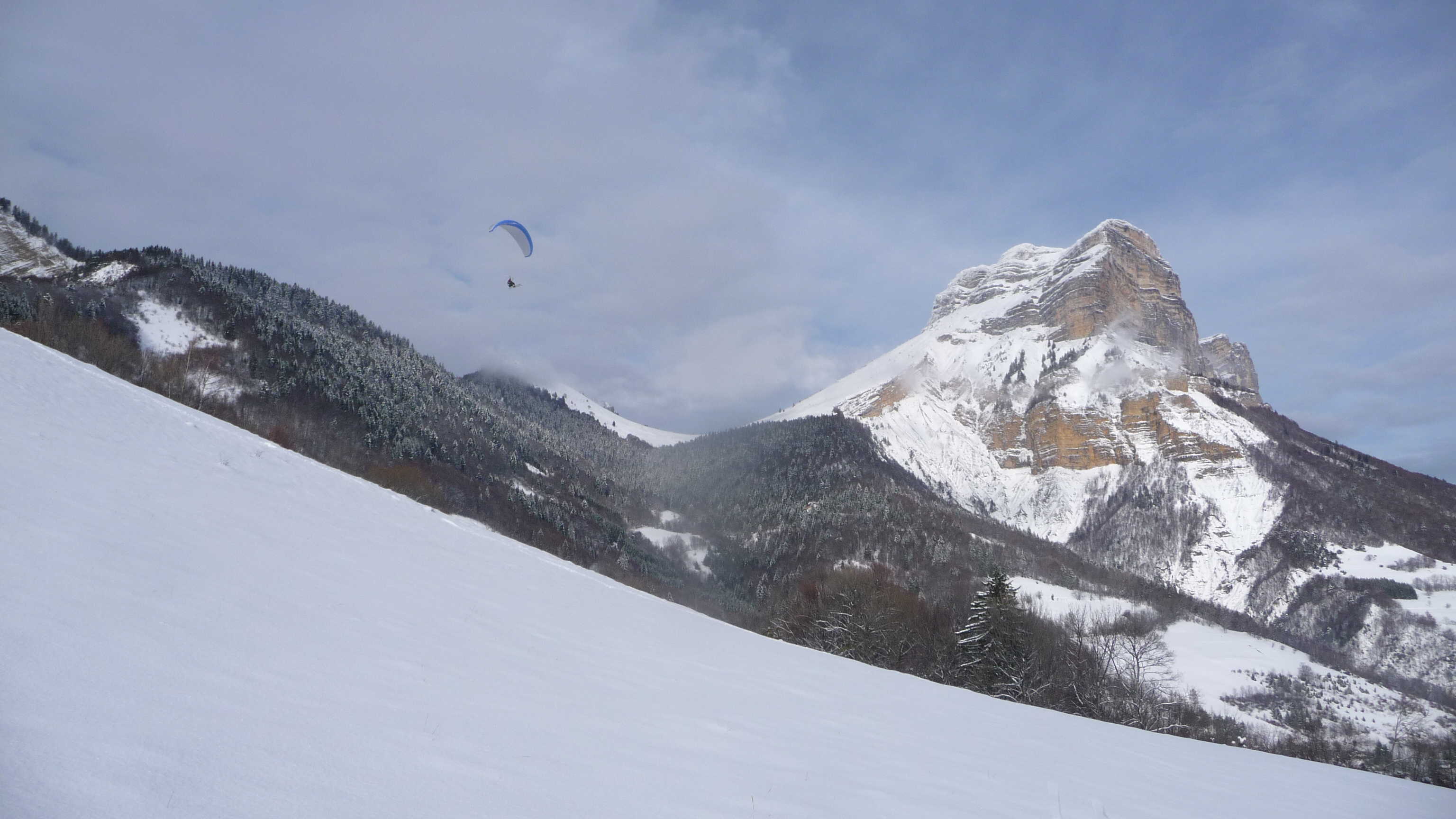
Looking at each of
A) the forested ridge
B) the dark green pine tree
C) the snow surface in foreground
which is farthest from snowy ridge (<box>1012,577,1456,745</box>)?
the dark green pine tree

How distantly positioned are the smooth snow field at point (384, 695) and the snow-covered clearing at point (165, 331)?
95955mm

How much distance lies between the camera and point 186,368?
3337 inches

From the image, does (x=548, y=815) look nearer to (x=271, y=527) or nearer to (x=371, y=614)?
(x=371, y=614)

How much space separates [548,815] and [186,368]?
10677 centimetres

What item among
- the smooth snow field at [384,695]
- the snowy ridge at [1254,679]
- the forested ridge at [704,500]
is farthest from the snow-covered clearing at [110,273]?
the snowy ridge at [1254,679]

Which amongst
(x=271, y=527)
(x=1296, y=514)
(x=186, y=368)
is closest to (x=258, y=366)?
(x=186, y=368)

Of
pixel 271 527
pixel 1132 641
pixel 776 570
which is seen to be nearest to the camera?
pixel 271 527

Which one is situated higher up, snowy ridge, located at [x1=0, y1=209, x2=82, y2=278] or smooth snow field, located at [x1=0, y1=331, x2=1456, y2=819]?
snowy ridge, located at [x1=0, y1=209, x2=82, y2=278]

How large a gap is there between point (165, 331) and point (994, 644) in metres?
109

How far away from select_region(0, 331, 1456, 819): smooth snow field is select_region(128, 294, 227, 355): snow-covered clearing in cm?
9596

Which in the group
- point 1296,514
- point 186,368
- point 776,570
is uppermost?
point 1296,514

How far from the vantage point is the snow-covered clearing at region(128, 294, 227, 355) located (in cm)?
8575

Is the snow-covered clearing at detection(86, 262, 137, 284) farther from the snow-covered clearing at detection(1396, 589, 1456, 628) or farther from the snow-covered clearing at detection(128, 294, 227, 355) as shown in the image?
the snow-covered clearing at detection(1396, 589, 1456, 628)

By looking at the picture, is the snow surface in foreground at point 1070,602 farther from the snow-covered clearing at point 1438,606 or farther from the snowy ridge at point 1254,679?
the snow-covered clearing at point 1438,606
